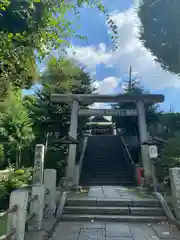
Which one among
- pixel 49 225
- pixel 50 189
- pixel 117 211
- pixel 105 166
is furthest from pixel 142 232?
pixel 105 166

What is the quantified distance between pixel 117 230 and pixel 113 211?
1.22m

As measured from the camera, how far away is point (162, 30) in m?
13.1

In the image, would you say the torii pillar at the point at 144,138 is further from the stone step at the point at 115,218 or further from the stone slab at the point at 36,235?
the stone slab at the point at 36,235

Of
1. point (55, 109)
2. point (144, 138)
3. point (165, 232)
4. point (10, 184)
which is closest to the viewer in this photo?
point (165, 232)

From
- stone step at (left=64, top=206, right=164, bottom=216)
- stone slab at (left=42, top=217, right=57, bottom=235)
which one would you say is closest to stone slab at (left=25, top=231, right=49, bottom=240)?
stone slab at (left=42, top=217, right=57, bottom=235)

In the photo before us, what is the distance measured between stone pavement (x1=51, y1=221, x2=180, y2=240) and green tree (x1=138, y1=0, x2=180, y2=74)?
9992mm

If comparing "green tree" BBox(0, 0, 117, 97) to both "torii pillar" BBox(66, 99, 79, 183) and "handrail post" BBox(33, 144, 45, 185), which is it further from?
"torii pillar" BBox(66, 99, 79, 183)

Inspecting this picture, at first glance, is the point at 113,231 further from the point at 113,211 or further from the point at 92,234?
the point at 113,211

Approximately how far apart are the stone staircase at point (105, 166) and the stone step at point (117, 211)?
4.94 meters

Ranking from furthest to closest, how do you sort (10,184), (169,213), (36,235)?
(10,184)
(169,213)
(36,235)

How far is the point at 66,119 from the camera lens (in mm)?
16562

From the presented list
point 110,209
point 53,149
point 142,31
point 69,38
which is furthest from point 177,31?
point 69,38

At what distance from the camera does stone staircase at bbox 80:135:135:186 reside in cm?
1209

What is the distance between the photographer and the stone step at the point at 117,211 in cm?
654
